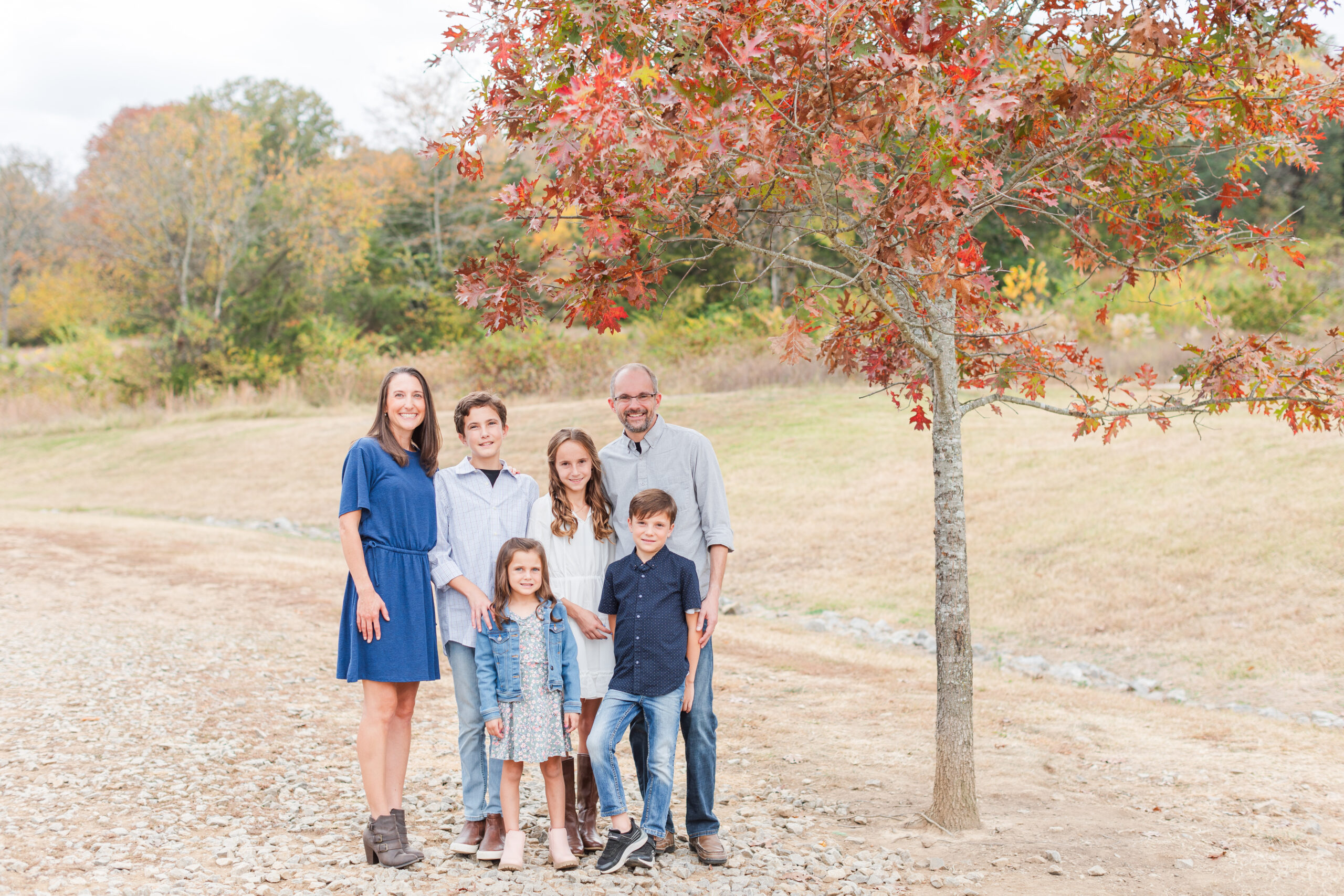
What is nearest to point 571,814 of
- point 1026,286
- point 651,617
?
point 651,617

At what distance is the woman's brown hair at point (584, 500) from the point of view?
4.02 meters

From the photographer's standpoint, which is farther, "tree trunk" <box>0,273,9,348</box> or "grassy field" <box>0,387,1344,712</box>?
"tree trunk" <box>0,273,9,348</box>

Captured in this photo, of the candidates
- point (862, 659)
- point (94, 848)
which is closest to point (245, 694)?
point (94, 848)

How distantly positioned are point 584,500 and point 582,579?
0.32 meters

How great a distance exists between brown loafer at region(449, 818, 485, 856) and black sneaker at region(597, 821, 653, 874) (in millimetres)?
516

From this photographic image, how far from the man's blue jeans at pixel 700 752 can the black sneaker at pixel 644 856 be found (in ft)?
0.58

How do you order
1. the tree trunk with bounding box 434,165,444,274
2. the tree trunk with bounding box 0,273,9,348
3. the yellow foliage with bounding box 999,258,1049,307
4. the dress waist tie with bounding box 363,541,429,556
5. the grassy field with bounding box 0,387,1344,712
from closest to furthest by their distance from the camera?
the dress waist tie with bounding box 363,541,429,556, the grassy field with bounding box 0,387,1344,712, the yellow foliage with bounding box 999,258,1049,307, the tree trunk with bounding box 434,165,444,274, the tree trunk with bounding box 0,273,9,348

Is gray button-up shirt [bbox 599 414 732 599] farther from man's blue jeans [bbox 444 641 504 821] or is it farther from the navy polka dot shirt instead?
man's blue jeans [bbox 444 641 504 821]

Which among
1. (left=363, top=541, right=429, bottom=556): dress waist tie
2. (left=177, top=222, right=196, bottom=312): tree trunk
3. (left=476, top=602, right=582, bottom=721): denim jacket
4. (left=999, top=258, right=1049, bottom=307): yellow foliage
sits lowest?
(left=476, top=602, right=582, bottom=721): denim jacket

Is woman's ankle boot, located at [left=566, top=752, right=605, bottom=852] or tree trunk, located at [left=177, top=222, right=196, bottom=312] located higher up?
tree trunk, located at [left=177, top=222, right=196, bottom=312]

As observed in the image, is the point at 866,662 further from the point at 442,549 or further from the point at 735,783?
the point at 442,549

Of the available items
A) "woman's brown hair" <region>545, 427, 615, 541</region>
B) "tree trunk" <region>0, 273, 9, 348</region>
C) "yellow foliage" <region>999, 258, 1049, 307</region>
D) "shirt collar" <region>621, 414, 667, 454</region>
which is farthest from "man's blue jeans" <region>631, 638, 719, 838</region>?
"tree trunk" <region>0, 273, 9, 348</region>

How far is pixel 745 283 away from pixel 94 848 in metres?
3.36

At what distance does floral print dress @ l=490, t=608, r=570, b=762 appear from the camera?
3.82 m
